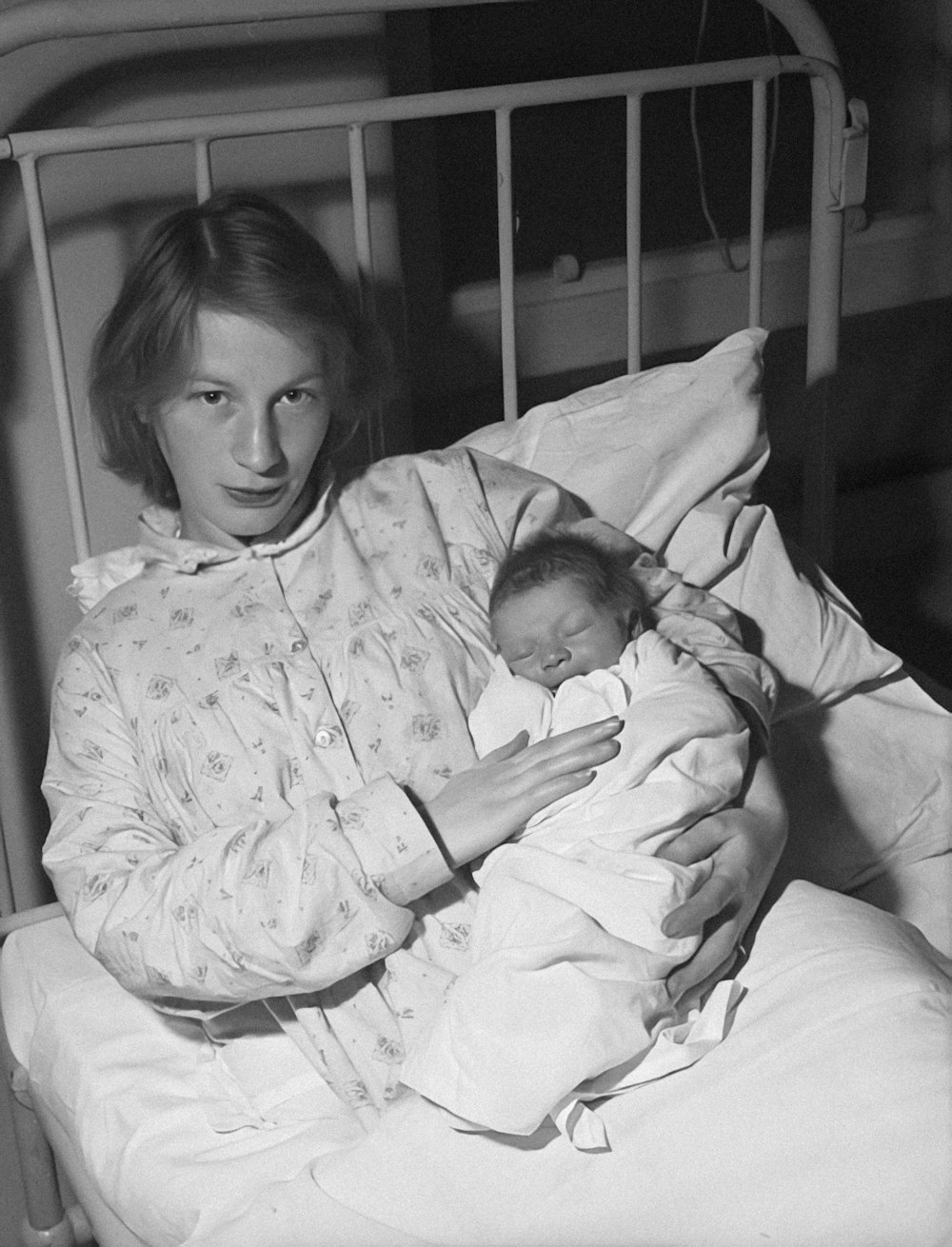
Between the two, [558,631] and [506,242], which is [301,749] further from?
[506,242]

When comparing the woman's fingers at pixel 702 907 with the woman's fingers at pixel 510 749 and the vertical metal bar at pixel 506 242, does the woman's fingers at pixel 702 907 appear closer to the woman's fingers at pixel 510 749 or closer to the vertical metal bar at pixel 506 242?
the woman's fingers at pixel 510 749

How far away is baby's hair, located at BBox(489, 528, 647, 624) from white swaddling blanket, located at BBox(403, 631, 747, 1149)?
0.36 feet

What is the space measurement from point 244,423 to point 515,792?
38cm

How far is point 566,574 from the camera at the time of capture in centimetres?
127

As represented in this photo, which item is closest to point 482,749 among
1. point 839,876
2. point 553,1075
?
point 553,1075

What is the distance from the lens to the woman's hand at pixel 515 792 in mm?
1164

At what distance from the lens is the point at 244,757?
1271 millimetres

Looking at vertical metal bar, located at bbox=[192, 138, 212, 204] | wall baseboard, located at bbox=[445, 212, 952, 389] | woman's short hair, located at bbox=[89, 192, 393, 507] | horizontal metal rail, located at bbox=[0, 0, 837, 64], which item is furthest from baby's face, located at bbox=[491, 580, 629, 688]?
wall baseboard, located at bbox=[445, 212, 952, 389]

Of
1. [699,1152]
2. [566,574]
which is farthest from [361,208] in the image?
[699,1152]

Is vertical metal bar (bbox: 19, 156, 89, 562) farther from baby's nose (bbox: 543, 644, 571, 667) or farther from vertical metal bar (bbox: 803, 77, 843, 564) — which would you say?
vertical metal bar (bbox: 803, 77, 843, 564)

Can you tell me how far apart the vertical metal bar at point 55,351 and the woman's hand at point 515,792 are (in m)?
0.53

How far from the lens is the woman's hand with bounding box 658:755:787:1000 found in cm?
111

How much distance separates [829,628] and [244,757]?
651 millimetres

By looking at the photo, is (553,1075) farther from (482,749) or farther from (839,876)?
(839,876)
